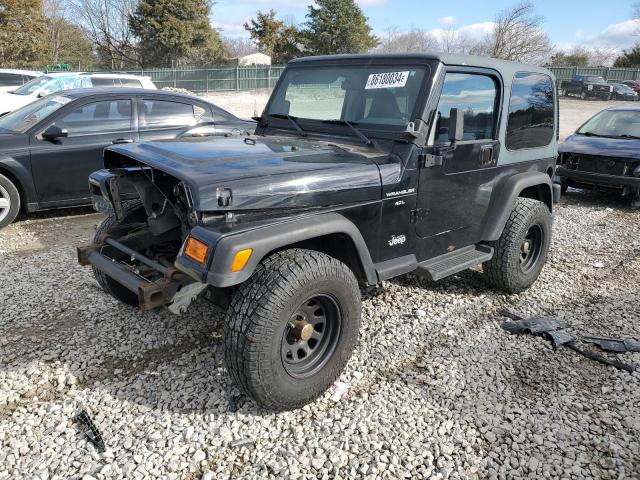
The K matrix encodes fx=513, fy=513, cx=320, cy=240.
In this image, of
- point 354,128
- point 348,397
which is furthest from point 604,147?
point 348,397

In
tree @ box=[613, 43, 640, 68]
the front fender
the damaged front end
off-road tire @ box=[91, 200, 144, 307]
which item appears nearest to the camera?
the front fender

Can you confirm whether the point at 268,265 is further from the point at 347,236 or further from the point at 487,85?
the point at 487,85

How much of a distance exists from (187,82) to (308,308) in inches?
1113

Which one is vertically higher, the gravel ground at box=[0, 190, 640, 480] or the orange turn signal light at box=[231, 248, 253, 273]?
the orange turn signal light at box=[231, 248, 253, 273]

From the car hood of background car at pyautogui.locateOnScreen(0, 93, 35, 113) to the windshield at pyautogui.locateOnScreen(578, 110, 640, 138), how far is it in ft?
35.8

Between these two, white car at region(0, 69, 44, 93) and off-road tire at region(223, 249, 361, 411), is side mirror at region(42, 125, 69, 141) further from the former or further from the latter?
white car at region(0, 69, 44, 93)

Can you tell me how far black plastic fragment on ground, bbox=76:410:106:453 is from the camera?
2.54 m

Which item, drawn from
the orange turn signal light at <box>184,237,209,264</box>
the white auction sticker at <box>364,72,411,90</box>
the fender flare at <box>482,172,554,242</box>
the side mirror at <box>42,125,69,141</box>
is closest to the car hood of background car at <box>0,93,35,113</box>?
the side mirror at <box>42,125,69,141</box>

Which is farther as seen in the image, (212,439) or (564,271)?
(564,271)

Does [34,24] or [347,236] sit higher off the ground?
[34,24]

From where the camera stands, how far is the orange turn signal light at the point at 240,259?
7.95 feet

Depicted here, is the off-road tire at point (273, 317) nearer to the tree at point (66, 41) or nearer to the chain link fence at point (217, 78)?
the chain link fence at point (217, 78)

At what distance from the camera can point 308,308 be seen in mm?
2873

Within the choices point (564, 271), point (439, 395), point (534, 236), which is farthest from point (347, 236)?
point (564, 271)
